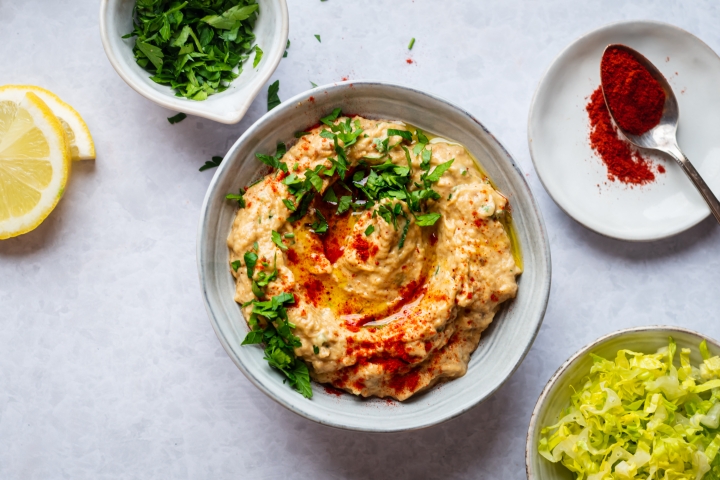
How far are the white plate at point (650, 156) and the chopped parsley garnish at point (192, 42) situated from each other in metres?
1.38

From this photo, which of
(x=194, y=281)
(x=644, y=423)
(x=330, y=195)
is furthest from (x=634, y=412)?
(x=194, y=281)

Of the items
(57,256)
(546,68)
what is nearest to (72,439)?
(57,256)

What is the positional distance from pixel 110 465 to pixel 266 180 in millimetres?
1561

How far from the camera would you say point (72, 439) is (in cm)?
291

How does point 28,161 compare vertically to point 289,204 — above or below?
below

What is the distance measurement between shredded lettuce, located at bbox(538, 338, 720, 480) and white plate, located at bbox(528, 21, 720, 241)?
615 mm

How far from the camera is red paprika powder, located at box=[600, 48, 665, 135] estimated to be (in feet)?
9.05

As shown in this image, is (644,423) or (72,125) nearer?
(644,423)

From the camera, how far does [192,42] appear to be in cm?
267

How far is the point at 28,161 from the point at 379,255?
160 cm

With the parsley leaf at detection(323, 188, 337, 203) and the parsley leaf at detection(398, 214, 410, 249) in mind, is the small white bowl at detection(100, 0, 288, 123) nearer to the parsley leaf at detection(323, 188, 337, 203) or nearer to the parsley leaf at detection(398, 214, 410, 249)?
the parsley leaf at detection(323, 188, 337, 203)

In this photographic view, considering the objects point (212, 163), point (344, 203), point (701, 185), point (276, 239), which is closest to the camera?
point (276, 239)

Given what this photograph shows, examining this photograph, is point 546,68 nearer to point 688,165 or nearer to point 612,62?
point 612,62

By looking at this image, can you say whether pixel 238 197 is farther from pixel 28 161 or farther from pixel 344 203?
pixel 28 161
